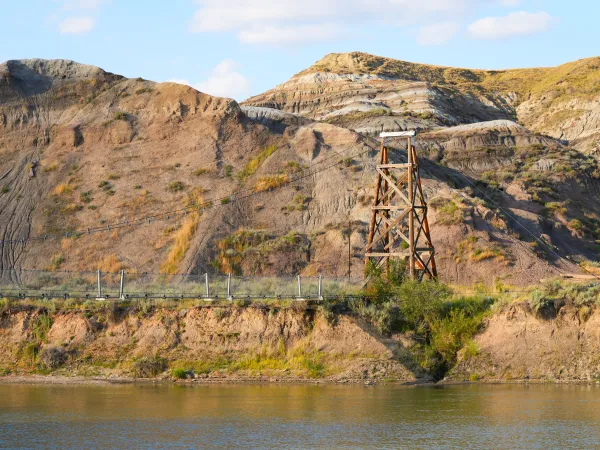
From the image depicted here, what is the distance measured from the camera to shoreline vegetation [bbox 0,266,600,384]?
118 feet

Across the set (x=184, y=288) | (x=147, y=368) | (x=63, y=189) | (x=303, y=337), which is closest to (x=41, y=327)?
(x=147, y=368)

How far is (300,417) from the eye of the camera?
1100 inches

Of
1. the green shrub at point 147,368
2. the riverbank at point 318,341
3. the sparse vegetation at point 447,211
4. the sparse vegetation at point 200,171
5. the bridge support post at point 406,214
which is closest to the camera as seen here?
the riverbank at point 318,341

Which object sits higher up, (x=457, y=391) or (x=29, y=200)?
(x=29, y=200)

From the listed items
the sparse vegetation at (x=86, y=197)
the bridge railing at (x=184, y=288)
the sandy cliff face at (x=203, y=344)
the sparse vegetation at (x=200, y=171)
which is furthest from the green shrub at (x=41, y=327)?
the sparse vegetation at (x=200, y=171)

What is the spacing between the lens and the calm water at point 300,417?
81.3 ft

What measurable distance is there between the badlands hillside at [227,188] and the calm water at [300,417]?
49.9ft

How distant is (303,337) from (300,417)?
9.33m

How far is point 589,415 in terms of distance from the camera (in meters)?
27.4

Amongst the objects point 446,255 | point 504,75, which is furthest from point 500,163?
point 504,75

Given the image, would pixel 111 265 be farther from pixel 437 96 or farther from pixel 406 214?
pixel 437 96

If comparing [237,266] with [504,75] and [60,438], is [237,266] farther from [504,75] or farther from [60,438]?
[504,75]

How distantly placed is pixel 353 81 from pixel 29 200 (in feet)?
199

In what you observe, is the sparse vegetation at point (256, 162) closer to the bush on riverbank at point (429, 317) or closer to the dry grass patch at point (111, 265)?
the dry grass patch at point (111, 265)
